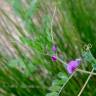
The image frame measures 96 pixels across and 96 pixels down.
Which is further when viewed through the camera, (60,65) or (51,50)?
(60,65)

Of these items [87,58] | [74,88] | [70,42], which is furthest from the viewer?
[70,42]

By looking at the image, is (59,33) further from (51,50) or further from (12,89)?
(51,50)

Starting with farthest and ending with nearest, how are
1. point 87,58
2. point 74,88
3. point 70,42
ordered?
point 70,42 → point 74,88 → point 87,58

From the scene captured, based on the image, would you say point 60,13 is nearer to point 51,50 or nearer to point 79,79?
point 79,79

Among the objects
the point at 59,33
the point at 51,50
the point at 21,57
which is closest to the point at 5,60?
the point at 21,57

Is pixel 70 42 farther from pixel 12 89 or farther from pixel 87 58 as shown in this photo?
pixel 87 58

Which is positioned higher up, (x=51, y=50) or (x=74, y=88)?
(x=51, y=50)

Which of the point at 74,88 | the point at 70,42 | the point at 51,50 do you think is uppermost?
the point at 51,50

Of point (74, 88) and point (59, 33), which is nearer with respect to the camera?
point (74, 88)

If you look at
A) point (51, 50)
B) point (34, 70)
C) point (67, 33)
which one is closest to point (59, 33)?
point (67, 33)
